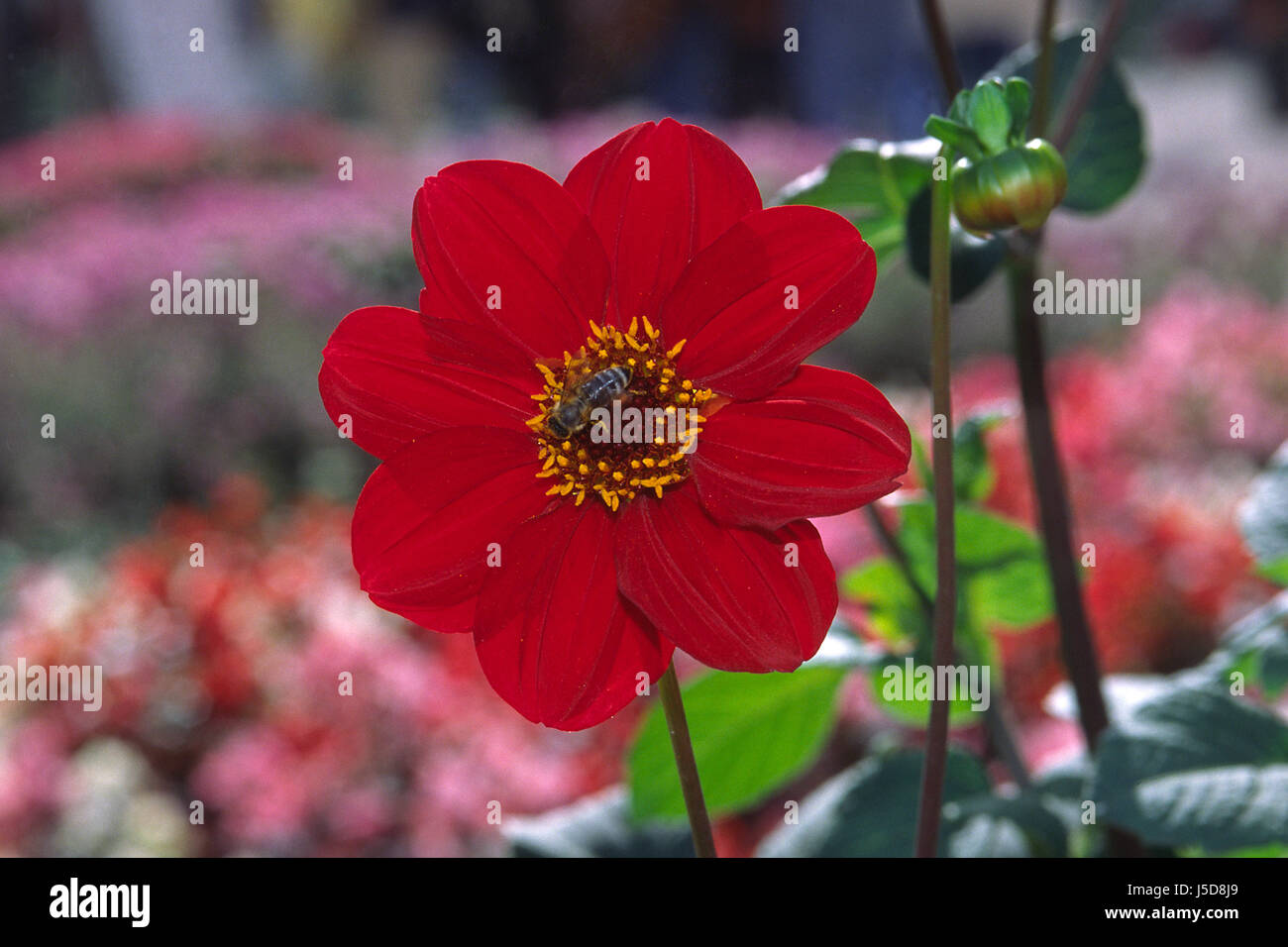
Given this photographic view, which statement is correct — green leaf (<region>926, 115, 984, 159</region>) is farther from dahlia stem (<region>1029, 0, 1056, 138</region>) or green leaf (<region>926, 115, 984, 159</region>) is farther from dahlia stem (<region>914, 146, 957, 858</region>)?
dahlia stem (<region>1029, 0, 1056, 138</region>)

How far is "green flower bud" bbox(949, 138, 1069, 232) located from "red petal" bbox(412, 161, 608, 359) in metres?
0.08

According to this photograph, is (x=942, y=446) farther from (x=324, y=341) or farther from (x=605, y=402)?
(x=324, y=341)

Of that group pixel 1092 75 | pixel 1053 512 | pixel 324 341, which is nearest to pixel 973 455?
pixel 1053 512

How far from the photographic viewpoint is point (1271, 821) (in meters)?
0.34

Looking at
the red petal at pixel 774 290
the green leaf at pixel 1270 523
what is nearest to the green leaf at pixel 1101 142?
the green leaf at pixel 1270 523

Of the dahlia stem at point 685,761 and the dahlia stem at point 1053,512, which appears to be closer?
the dahlia stem at point 685,761

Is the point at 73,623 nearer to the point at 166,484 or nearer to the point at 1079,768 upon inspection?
the point at 1079,768

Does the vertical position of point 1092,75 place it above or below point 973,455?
above

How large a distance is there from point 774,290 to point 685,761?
9cm

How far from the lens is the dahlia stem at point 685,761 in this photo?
0.74 ft

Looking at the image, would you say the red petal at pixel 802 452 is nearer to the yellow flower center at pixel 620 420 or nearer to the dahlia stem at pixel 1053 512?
the yellow flower center at pixel 620 420

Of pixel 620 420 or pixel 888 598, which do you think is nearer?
pixel 620 420

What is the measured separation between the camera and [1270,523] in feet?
1.49

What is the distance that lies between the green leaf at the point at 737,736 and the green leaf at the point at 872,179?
165mm
